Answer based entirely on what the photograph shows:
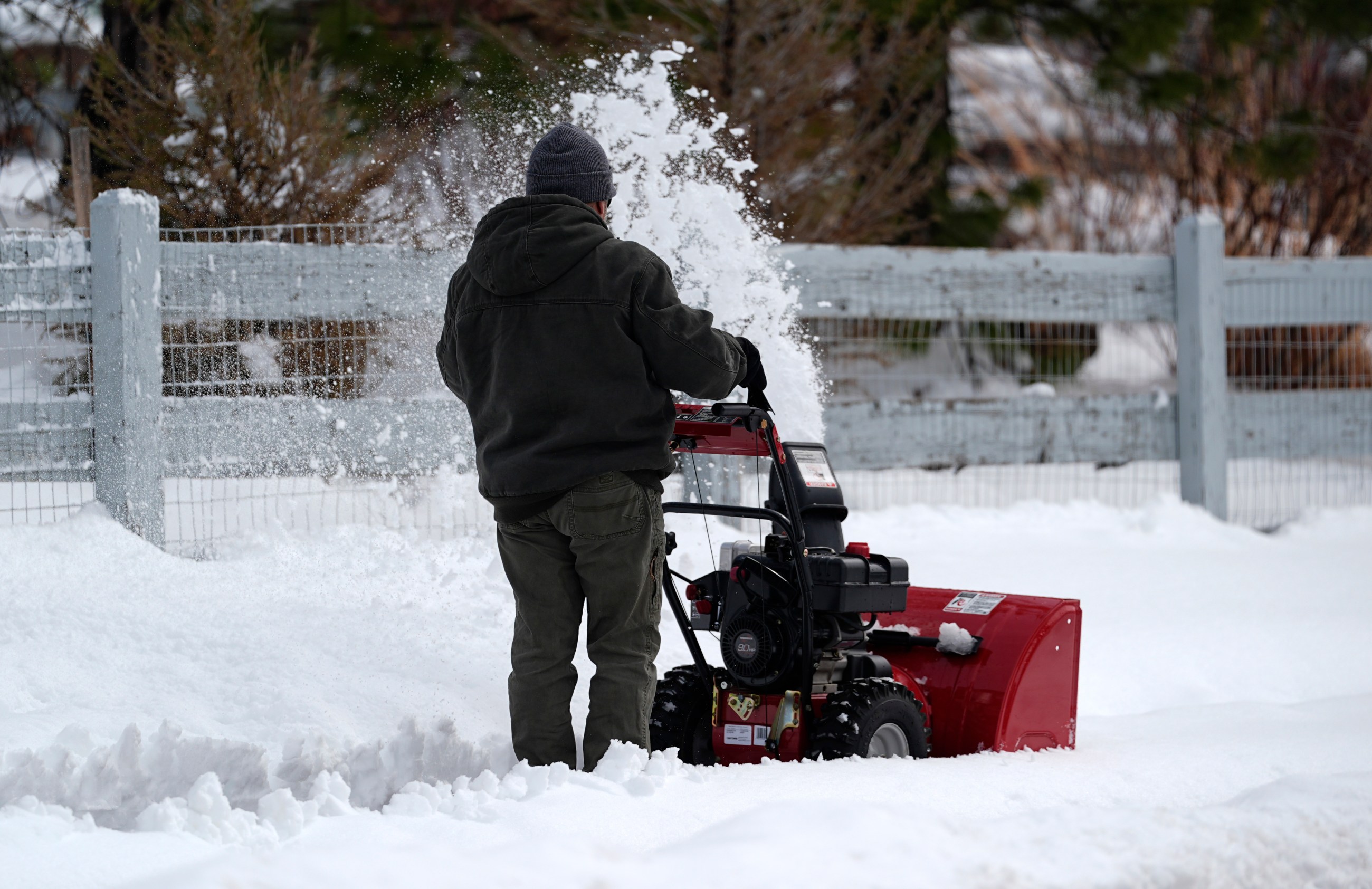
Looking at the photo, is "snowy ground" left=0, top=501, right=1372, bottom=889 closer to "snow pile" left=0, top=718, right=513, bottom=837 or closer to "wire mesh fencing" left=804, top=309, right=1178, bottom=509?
"snow pile" left=0, top=718, right=513, bottom=837

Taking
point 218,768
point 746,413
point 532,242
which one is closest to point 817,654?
point 746,413

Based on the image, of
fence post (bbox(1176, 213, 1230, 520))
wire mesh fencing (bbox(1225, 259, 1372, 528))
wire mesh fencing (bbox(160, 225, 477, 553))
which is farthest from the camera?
wire mesh fencing (bbox(1225, 259, 1372, 528))

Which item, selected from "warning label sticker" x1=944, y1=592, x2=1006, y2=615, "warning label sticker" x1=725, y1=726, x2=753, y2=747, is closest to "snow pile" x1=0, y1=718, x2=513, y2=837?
"warning label sticker" x1=725, y1=726, x2=753, y2=747

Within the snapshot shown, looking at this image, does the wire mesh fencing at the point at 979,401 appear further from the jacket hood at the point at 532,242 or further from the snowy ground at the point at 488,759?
the jacket hood at the point at 532,242

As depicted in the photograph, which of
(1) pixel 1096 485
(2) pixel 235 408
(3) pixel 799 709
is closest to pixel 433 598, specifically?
(2) pixel 235 408

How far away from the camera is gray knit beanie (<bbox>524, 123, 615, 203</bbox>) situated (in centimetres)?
322

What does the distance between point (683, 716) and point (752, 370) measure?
38.8 inches

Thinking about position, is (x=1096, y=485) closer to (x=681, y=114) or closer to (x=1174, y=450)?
(x=1174, y=450)

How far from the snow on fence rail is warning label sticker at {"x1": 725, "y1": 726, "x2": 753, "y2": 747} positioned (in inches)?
104

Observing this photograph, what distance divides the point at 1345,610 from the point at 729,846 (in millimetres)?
4977

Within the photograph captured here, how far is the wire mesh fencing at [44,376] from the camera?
525 centimetres

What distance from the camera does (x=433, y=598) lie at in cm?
477

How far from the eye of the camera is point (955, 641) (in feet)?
12.4

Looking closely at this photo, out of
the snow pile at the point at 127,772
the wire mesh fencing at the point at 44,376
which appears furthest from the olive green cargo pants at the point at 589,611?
the wire mesh fencing at the point at 44,376
